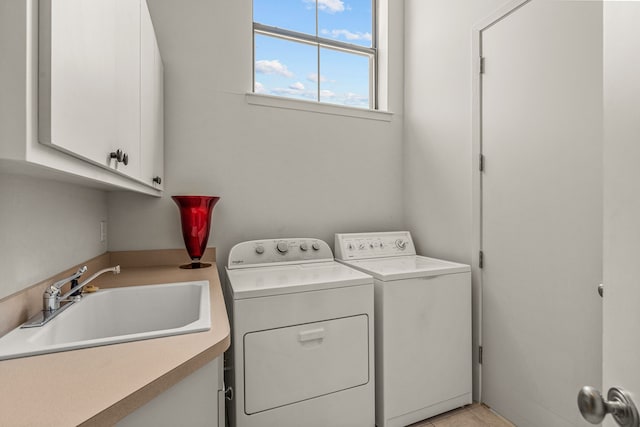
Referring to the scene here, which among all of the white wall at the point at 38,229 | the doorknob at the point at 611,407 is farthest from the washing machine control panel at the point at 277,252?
the doorknob at the point at 611,407


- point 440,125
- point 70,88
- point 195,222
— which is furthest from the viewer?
point 440,125

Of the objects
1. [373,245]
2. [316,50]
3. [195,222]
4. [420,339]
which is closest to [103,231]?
[195,222]

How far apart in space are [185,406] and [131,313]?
2.39 ft

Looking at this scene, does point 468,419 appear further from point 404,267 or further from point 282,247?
point 282,247

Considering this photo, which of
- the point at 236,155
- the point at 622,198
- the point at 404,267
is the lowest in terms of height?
the point at 404,267

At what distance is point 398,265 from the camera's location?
199 centimetres

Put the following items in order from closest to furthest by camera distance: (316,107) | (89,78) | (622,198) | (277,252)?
(622,198)
(89,78)
(277,252)
(316,107)

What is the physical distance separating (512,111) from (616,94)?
1.42 m

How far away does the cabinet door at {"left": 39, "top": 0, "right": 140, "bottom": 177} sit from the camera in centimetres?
54

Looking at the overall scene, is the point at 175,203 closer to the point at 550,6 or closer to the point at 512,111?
the point at 512,111

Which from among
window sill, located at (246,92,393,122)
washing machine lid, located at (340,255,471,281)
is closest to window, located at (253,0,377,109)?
window sill, located at (246,92,393,122)

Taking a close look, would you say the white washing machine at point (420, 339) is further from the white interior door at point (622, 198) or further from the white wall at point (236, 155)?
the white interior door at point (622, 198)

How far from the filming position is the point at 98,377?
643 millimetres

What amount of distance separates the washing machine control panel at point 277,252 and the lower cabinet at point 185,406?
3.79 ft
